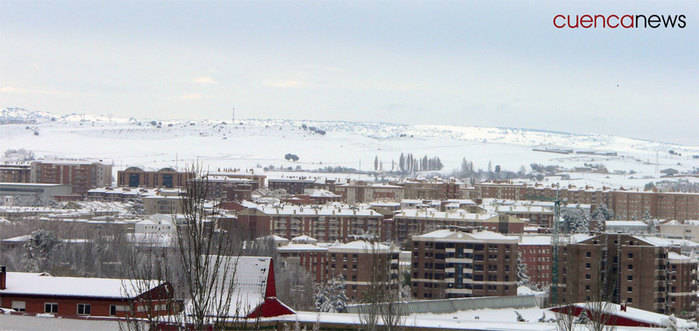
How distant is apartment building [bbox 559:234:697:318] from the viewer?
1048 cm

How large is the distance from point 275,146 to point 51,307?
5588 centimetres

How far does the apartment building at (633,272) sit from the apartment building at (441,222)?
5.31m

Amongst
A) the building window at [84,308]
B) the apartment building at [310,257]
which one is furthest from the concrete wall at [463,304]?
the apartment building at [310,257]

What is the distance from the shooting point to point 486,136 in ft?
277

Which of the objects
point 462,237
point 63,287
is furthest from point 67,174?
point 63,287

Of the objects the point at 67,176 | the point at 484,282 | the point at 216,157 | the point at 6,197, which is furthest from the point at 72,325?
the point at 216,157

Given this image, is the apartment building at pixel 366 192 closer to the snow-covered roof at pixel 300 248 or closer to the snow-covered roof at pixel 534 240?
the snow-covered roof at pixel 534 240

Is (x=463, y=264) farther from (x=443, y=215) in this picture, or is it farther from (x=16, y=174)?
(x=16, y=174)

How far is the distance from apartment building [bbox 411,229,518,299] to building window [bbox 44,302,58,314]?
24.3ft

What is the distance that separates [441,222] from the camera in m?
16.5

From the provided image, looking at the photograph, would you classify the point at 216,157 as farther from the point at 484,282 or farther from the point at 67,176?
the point at 484,282

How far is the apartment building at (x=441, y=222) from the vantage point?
53.5 feet

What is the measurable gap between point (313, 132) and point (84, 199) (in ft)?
142

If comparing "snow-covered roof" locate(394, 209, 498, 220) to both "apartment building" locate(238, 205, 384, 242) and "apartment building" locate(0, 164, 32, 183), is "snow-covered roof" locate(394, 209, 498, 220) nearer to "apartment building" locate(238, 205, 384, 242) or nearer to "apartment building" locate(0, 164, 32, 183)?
"apartment building" locate(238, 205, 384, 242)
